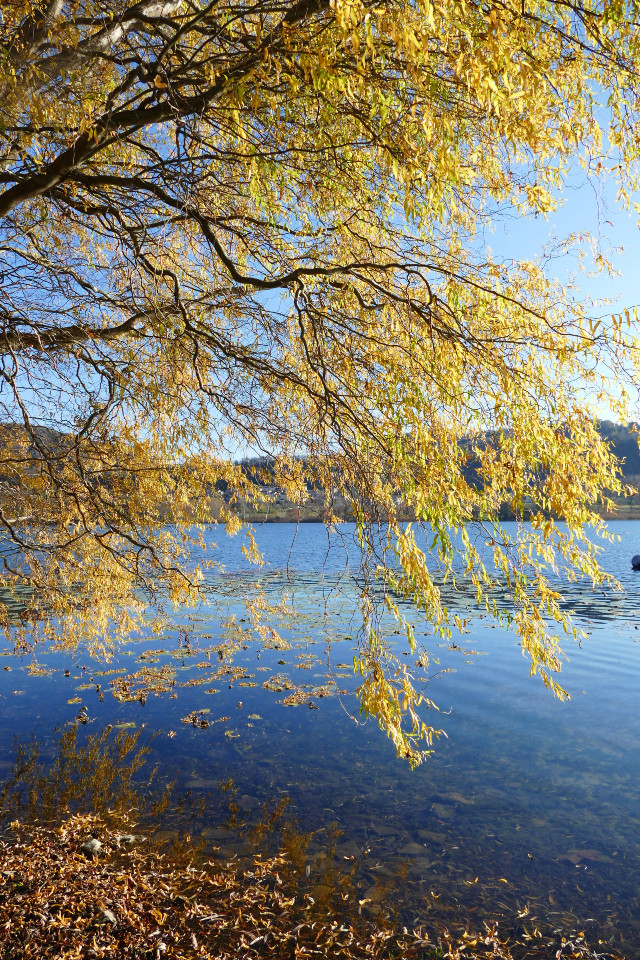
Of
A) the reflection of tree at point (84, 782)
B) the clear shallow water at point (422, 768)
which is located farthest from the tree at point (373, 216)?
the reflection of tree at point (84, 782)

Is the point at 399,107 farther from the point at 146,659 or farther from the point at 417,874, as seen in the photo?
the point at 146,659

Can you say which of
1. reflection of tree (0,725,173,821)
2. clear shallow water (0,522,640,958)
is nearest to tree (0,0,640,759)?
clear shallow water (0,522,640,958)

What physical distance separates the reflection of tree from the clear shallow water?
0.17 metres

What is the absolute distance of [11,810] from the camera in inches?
227

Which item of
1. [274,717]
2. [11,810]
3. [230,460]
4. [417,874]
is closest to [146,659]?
[274,717]

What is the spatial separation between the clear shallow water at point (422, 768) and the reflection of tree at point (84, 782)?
6.8 inches

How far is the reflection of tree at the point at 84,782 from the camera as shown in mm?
5867

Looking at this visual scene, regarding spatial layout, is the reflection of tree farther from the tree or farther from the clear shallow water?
the tree

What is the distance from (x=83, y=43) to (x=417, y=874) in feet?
21.6

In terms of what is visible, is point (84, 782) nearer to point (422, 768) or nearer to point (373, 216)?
point (422, 768)

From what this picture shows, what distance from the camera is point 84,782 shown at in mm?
6504

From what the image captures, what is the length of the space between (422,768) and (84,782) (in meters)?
4.05

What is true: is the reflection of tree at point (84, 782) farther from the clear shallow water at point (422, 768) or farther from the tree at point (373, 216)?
the tree at point (373, 216)

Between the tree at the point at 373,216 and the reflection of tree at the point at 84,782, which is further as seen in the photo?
the reflection of tree at the point at 84,782
